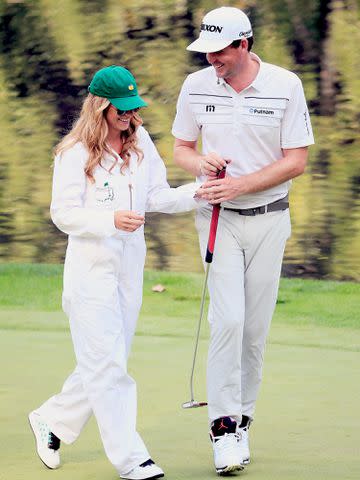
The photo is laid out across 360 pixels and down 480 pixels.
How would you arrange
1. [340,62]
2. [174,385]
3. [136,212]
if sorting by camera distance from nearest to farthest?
1. [136,212]
2. [174,385]
3. [340,62]

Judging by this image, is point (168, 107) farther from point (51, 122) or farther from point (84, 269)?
point (84, 269)

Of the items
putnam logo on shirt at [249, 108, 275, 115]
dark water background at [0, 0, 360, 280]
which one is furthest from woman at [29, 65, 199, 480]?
dark water background at [0, 0, 360, 280]

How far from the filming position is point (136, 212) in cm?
440

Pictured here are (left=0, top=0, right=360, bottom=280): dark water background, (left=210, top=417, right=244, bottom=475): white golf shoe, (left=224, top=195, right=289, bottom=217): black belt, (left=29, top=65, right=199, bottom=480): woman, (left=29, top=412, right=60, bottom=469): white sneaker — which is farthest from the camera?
(left=0, top=0, right=360, bottom=280): dark water background

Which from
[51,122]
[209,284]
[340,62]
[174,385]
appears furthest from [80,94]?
[209,284]

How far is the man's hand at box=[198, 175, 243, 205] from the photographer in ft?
15.3

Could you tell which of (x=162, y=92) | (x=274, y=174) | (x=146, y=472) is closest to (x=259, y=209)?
(x=274, y=174)

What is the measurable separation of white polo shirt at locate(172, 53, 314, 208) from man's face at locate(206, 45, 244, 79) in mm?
56

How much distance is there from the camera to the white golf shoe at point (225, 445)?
4.60 m

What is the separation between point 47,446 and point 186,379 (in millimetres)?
1611

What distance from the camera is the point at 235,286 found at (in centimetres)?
477

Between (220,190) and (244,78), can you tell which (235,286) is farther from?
(244,78)

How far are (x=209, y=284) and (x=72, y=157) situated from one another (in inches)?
30.2

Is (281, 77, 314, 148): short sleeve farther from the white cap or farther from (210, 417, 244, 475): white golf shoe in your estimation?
(210, 417, 244, 475): white golf shoe
